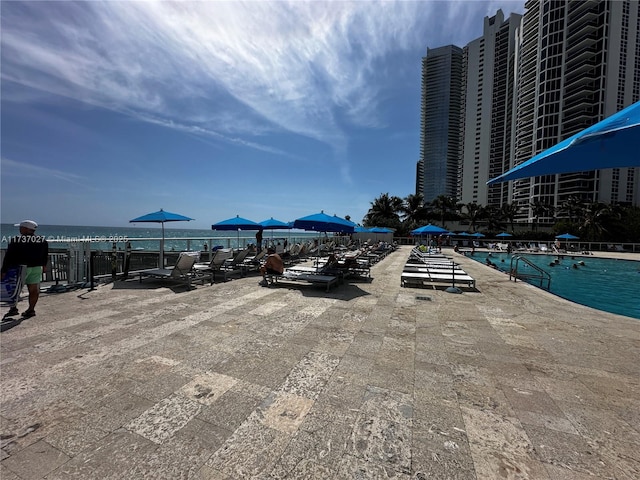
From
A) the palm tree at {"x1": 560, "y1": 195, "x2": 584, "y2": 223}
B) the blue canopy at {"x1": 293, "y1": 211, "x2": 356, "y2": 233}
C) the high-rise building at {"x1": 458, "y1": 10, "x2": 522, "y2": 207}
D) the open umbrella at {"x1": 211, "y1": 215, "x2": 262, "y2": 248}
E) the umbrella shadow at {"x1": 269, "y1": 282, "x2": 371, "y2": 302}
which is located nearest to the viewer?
the umbrella shadow at {"x1": 269, "y1": 282, "x2": 371, "y2": 302}

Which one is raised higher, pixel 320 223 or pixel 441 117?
pixel 441 117

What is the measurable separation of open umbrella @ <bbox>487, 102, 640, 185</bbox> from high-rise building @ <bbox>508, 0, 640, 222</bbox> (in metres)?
64.7

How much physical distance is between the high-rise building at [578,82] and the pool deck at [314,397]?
6539 centimetres

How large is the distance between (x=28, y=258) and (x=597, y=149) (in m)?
7.84

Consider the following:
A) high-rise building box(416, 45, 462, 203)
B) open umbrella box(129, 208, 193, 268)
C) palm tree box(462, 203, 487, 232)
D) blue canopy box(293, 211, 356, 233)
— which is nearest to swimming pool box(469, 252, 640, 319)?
blue canopy box(293, 211, 356, 233)

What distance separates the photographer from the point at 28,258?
4.68m

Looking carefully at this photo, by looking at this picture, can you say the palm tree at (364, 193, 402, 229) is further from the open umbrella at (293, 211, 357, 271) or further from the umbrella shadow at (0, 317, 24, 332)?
the umbrella shadow at (0, 317, 24, 332)

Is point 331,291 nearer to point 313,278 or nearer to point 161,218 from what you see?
point 313,278

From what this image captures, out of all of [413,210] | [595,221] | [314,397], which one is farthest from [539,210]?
[314,397]

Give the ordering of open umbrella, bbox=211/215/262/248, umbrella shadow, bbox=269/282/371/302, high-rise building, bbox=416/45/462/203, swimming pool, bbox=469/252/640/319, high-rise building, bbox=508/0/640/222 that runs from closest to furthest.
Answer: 1. umbrella shadow, bbox=269/282/371/302
2. swimming pool, bbox=469/252/640/319
3. open umbrella, bbox=211/215/262/248
4. high-rise building, bbox=508/0/640/222
5. high-rise building, bbox=416/45/462/203

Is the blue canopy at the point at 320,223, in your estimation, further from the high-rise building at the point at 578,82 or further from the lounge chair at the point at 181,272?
the high-rise building at the point at 578,82

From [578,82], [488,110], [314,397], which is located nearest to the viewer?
[314,397]

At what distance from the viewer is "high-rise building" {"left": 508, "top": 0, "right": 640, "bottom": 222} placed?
192 feet

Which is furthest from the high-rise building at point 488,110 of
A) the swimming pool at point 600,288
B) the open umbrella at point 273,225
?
the open umbrella at point 273,225
